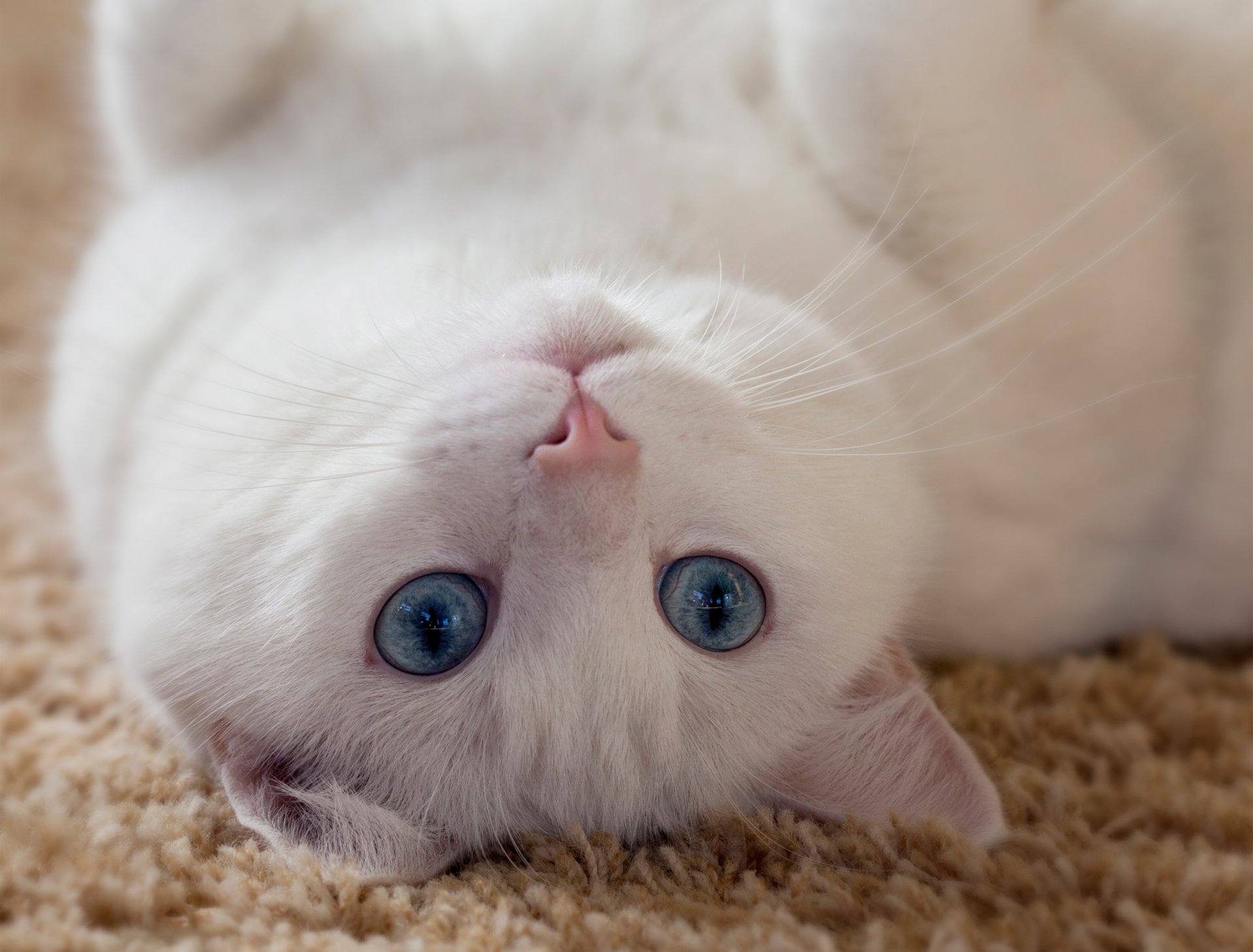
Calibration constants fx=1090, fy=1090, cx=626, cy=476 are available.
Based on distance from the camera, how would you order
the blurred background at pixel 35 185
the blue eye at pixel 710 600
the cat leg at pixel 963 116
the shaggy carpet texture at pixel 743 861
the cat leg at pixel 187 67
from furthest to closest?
the blurred background at pixel 35 185
the cat leg at pixel 187 67
the cat leg at pixel 963 116
the blue eye at pixel 710 600
the shaggy carpet texture at pixel 743 861

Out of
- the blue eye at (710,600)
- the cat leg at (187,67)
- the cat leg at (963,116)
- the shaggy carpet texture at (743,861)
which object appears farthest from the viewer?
the cat leg at (187,67)

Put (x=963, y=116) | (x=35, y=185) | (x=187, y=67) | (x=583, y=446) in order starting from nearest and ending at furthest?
(x=583, y=446)
(x=963, y=116)
(x=187, y=67)
(x=35, y=185)

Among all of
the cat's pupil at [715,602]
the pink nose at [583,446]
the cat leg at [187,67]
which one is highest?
the cat leg at [187,67]

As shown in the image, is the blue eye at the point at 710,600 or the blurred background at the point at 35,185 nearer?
the blue eye at the point at 710,600

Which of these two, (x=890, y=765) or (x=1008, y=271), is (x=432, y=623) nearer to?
(x=890, y=765)

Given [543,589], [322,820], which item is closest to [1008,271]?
[543,589]

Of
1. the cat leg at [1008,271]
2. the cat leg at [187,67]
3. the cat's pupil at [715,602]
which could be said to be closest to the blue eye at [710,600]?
the cat's pupil at [715,602]

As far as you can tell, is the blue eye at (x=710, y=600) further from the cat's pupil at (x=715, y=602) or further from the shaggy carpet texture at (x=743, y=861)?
the shaggy carpet texture at (x=743, y=861)
